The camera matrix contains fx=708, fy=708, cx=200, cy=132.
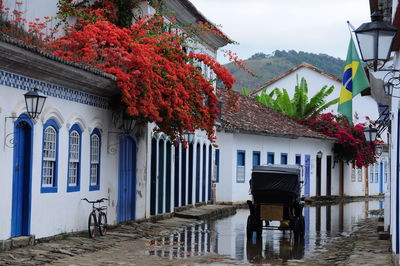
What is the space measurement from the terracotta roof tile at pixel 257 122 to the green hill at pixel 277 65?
71.9m

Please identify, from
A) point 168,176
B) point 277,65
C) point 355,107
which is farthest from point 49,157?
point 277,65

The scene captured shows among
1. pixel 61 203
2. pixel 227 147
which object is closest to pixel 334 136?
pixel 227 147

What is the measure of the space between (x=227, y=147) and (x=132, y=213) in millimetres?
13047

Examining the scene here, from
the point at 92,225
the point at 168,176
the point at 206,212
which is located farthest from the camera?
the point at 206,212

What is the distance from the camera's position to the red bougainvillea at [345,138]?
4259 centimetres

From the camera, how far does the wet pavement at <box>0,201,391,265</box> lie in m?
12.8

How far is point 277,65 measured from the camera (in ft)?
426

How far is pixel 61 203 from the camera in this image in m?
15.0

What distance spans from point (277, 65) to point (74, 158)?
115975mm

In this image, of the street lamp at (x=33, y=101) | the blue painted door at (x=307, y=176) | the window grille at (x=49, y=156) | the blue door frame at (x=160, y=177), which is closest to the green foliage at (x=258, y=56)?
the blue painted door at (x=307, y=176)

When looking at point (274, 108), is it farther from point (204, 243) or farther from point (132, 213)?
point (204, 243)

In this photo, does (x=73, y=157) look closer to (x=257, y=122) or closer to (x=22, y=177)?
(x=22, y=177)

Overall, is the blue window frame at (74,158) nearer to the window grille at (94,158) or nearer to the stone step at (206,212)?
the window grille at (94,158)

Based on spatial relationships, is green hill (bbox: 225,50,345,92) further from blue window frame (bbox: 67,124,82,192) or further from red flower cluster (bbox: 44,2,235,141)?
blue window frame (bbox: 67,124,82,192)
